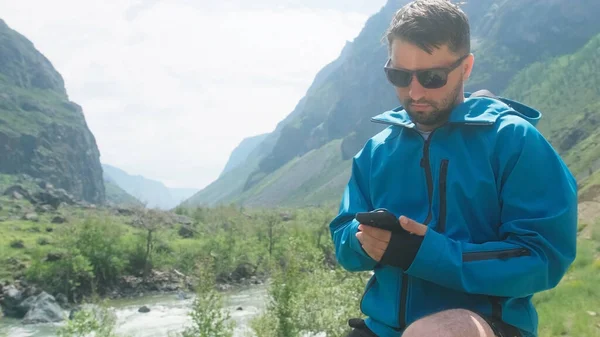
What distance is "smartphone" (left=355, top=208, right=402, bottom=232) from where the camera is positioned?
2.21 m

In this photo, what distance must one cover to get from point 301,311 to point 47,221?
55349 millimetres

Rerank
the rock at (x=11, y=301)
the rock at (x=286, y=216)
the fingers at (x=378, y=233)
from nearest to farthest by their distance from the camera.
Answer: the fingers at (x=378, y=233), the rock at (x=11, y=301), the rock at (x=286, y=216)

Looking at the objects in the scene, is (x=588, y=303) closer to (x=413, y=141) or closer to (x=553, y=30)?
(x=413, y=141)

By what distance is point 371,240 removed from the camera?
2.30 meters

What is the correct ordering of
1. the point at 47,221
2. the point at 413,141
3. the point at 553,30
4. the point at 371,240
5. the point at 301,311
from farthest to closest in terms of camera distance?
the point at 553,30, the point at 47,221, the point at 301,311, the point at 413,141, the point at 371,240

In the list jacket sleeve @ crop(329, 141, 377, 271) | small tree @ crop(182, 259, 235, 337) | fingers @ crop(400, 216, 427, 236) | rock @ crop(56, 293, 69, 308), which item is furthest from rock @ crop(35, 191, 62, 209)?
fingers @ crop(400, 216, 427, 236)

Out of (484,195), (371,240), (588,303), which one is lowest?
(588,303)

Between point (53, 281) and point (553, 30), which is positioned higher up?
point (553, 30)

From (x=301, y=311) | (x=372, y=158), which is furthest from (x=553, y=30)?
(x=372, y=158)

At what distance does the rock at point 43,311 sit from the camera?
38750 mm

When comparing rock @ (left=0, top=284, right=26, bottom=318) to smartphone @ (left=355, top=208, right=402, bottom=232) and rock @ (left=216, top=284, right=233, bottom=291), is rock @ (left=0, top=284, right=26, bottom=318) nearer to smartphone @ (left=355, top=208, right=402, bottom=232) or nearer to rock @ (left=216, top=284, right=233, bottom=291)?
rock @ (left=216, top=284, right=233, bottom=291)

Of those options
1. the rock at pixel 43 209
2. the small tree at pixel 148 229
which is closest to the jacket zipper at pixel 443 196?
the small tree at pixel 148 229

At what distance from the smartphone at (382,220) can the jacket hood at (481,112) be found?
57 cm

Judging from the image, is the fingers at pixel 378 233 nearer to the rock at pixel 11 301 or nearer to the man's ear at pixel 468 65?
the man's ear at pixel 468 65
